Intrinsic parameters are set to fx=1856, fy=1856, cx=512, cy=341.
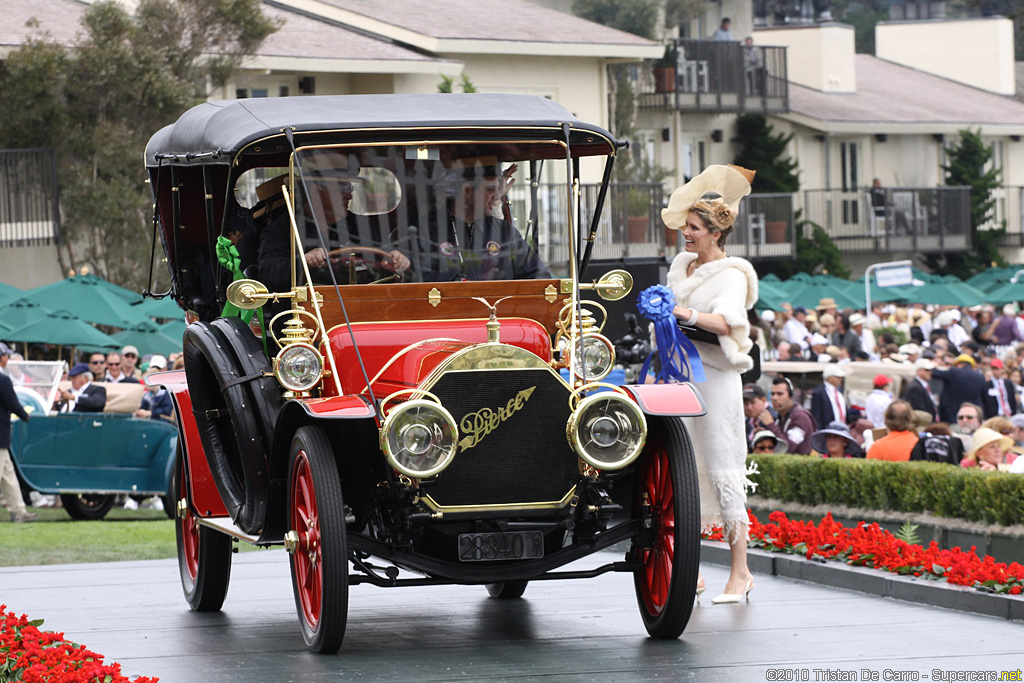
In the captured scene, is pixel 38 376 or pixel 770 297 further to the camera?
pixel 770 297

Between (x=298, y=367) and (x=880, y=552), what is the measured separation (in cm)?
401

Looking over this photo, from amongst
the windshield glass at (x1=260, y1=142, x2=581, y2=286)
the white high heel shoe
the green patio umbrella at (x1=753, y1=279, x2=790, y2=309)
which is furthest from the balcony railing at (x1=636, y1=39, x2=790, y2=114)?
the windshield glass at (x1=260, y1=142, x2=581, y2=286)

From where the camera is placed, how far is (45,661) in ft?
22.5

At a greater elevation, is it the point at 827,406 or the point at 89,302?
the point at 89,302

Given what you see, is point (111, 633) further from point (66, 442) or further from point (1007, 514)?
point (66, 442)

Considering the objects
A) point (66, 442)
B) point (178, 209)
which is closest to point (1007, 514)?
point (178, 209)

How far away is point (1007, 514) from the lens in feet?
35.0

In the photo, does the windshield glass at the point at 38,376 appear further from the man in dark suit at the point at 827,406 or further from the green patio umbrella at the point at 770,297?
the green patio umbrella at the point at 770,297

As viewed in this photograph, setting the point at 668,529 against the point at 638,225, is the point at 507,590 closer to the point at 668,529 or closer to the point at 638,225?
the point at 668,529

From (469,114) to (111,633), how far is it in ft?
10.0

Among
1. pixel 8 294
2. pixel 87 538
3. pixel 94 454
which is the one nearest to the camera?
pixel 87 538

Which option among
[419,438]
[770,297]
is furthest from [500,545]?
[770,297]

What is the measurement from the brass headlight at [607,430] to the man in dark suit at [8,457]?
1131 cm

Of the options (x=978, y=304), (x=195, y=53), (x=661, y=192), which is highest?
(x=195, y=53)
